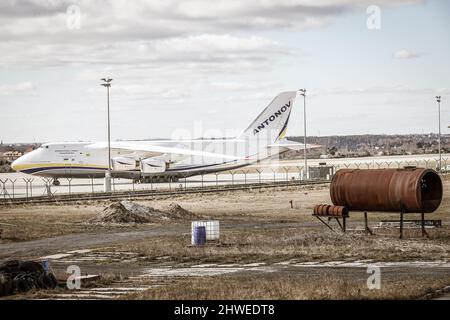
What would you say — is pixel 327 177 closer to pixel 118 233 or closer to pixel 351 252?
pixel 118 233

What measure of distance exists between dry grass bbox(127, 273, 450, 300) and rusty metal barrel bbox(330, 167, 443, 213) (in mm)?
11361

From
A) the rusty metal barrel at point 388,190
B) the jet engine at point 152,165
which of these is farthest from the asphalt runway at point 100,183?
the rusty metal barrel at point 388,190

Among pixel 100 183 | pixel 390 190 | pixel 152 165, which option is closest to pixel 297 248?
pixel 390 190

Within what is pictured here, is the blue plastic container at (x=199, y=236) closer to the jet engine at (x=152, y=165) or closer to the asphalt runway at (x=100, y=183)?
the asphalt runway at (x=100, y=183)

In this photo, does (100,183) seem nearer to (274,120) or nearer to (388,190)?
(274,120)

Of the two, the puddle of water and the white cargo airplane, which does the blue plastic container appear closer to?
the puddle of water

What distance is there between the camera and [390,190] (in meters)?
36.0

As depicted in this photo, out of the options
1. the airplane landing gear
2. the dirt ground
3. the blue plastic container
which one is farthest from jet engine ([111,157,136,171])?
the blue plastic container

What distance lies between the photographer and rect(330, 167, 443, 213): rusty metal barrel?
35438 mm

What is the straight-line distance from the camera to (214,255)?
102 feet

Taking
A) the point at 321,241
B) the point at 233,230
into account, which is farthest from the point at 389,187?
the point at 233,230

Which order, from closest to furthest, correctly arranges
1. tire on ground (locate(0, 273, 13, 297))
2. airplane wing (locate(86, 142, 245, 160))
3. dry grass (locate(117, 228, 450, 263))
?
tire on ground (locate(0, 273, 13, 297)) < dry grass (locate(117, 228, 450, 263)) < airplane wing (locate(86, 142, 245, 160))

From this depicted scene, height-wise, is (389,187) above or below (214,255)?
above
